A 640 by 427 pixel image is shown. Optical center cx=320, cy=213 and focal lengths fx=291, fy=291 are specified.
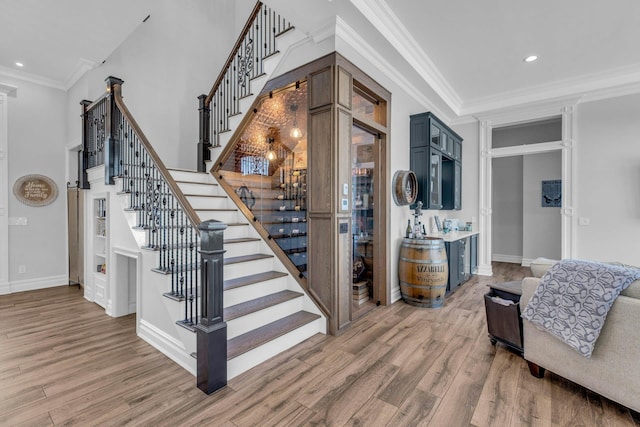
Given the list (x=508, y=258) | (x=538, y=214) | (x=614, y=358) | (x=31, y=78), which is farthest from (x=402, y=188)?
(x=31, y=78)

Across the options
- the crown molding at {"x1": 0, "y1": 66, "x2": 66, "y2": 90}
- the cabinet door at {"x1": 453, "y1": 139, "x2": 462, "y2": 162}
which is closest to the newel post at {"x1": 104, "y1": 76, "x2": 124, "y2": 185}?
the crown molding at {"x1": 0, "y1": 66, "x2": 66, "y2": 90}

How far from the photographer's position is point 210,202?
153 inches

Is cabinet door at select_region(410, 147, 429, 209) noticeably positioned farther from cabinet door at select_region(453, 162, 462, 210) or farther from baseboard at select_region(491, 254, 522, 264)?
baseboard at select_region(491, 254, 522, 264)

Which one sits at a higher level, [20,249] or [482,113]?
[482,113]

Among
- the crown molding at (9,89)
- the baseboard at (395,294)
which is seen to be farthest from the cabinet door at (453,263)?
the crown molding at (9,89)

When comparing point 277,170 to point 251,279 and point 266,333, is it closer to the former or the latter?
point 251,279

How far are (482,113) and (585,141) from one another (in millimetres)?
1649

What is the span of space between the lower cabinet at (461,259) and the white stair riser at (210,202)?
3166 millimetres

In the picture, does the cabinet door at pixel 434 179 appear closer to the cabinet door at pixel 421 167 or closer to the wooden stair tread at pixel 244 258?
the cabinet door at pixel 421 167

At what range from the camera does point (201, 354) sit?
204 cm

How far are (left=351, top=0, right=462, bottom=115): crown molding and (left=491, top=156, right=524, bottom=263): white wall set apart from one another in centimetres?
344

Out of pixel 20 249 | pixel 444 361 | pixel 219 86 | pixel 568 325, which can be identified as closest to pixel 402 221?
pixel 444 361

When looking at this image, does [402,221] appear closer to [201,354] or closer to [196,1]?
[201,354]

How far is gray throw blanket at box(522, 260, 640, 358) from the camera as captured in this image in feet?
5.75
